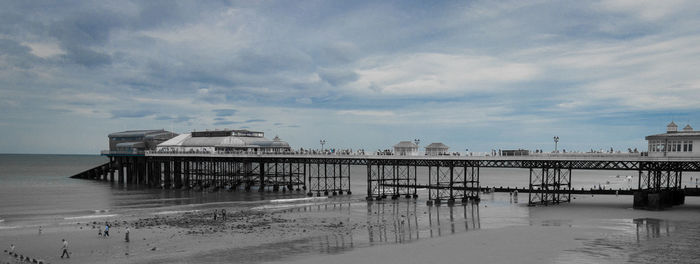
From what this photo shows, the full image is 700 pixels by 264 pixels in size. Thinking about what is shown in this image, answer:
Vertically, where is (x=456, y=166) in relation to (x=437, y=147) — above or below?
below

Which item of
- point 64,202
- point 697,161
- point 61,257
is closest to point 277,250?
point 61,257

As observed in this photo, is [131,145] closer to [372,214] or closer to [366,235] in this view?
[372,214]

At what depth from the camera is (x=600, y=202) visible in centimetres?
5775

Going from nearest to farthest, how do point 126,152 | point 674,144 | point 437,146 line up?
point 674,144
point 437,146
point 126,152

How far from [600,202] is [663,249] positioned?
28281mm

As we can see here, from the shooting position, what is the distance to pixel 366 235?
122ft

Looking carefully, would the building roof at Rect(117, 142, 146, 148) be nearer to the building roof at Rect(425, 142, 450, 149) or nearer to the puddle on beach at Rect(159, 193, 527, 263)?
the puddle on beach at Rect(159, 193, 527, 263)

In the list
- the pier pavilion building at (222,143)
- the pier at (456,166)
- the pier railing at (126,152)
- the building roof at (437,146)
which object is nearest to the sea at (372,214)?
the pier at (456,166)

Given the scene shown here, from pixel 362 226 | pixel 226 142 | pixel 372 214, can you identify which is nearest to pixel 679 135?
pixel 372 214

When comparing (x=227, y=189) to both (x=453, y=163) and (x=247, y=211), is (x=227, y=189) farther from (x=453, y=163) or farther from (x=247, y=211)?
(x=453, y=163)

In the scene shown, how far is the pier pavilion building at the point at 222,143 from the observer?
313ft

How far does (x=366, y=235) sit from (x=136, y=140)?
87.2m

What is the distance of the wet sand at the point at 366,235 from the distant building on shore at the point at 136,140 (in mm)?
59734

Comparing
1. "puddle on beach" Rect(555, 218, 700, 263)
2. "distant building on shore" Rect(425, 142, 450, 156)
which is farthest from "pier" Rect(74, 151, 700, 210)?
"puddle on beach" Rect(555, 218, 700, 263)
